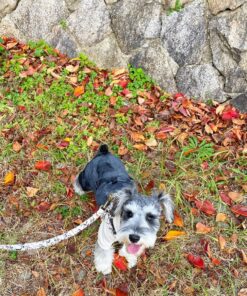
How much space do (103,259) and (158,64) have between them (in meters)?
2.80

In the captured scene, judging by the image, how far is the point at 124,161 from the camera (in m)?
4.60

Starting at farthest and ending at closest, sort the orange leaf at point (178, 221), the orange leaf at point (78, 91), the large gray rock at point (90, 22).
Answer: the large gray rock at point (90, 22) < the orange leaf at point (78, 91) < the orange leaf at point (178, 221)

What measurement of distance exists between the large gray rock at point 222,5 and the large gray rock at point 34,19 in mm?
2047

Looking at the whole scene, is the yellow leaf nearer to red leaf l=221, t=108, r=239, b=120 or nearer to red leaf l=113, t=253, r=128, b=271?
red leaf l=113, t=253, r=128, b=271

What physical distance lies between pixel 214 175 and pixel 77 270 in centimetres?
191

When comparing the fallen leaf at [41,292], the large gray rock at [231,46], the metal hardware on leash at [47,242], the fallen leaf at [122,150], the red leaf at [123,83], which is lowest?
the fallen leaf at [41,292]

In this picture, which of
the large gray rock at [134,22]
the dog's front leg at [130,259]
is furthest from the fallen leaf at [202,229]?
the large gray rock at [134,22]

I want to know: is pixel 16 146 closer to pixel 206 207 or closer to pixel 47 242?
pixel 47 242

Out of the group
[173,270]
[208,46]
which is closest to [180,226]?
[173,270]

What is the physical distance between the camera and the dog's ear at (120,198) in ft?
10.5

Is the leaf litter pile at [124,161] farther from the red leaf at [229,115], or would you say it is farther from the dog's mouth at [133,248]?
the dog's mouth at [133,248]

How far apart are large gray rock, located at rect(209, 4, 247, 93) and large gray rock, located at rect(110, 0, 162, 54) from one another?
76 centimetres

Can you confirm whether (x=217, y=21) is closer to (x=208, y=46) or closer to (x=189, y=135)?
(x=208, y=46)

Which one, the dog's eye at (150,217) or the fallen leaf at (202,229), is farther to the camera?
the fallen leaf at (202,229)
